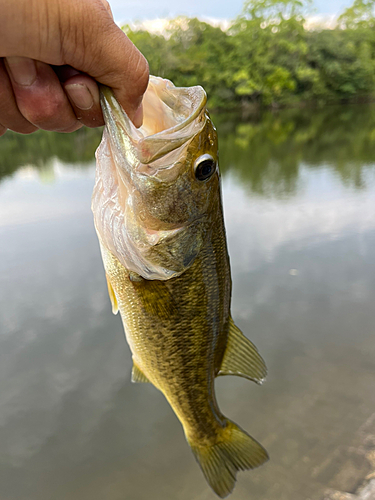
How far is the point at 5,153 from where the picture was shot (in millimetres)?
18250

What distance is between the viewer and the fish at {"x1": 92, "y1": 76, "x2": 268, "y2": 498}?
1.24 meters

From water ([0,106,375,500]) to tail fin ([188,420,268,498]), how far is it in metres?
1.37

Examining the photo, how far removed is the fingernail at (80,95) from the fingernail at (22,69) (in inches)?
3.9

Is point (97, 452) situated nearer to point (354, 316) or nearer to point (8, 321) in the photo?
point (8, 321)

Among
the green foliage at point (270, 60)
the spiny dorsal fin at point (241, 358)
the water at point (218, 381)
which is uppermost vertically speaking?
the green foliage at point (270, 60)

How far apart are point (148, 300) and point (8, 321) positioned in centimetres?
483

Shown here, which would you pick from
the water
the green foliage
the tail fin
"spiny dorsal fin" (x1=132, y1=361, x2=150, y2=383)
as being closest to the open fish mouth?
"spiny dorsal fin" (x1=132, y1=361, x2=150, y2=383)

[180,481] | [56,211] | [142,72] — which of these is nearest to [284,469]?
[180,481]

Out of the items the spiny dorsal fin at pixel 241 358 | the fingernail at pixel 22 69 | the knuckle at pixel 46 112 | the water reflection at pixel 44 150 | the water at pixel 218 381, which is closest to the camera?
the fingernail at pixel 22 69

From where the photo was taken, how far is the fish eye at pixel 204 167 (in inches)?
49.7

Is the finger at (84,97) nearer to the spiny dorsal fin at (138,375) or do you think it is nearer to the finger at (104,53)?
the finger at (104,53)

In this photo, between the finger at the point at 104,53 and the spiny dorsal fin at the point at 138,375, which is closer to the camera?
the finger at the point at 104,53

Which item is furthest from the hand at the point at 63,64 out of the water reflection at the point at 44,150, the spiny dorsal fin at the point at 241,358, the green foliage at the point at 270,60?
the green foliage at the point at 270,60

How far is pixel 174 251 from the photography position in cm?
140
